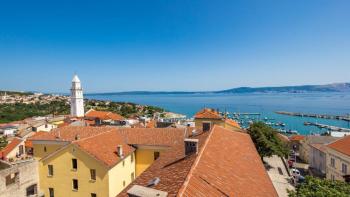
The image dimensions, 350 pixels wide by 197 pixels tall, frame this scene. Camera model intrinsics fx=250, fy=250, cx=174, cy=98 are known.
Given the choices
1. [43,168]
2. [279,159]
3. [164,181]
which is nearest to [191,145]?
[164,181]

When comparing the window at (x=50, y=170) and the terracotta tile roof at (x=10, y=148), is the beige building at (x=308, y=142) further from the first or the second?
the terracotta tile roof at (x=10, y=148)

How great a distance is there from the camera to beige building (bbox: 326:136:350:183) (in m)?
30.8

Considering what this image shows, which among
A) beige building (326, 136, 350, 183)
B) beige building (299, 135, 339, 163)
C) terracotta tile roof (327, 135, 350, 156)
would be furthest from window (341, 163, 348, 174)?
beige building (299, 135, 339, 163)

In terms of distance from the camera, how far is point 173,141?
86.5ft

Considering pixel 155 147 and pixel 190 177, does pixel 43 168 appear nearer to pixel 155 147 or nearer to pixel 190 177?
pixel 155 147

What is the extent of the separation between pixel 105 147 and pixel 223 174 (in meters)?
15.4

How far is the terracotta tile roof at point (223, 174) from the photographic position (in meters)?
9.43

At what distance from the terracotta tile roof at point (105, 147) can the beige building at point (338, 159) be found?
85.0 feet

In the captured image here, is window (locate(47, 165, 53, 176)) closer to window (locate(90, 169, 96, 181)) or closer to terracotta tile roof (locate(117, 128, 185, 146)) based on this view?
window (locate(90, 169, 96, 181))

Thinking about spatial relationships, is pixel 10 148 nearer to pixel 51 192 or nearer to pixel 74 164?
pixel 51 192

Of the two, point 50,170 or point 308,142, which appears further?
point 308,142

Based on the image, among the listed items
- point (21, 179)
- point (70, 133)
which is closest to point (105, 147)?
point (70, 133)

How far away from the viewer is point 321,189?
11.1 meters

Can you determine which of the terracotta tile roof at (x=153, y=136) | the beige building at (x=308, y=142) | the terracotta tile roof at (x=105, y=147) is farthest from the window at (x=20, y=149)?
the beige building at (x=308, y=142)
